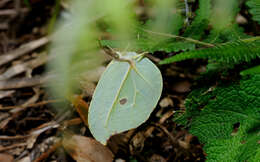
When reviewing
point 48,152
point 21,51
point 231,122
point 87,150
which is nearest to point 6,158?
point 48,152

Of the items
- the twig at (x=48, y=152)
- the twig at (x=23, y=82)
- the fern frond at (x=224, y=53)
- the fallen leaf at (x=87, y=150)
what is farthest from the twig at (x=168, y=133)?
the twig at (x=23, y=82)

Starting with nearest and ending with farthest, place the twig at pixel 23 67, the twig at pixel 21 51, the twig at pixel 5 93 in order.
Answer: the twig at pixel 5 93 → the twig at pixel 23 67 → the twig at pixel 21 51

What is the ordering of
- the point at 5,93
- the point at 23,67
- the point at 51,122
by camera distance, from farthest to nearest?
the point at 23,67
the point at 5,93
the point at 51,122

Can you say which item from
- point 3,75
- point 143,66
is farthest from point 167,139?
point 3,75

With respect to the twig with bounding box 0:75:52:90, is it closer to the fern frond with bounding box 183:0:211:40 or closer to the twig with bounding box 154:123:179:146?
the twig with bounding box 154:123:179:146

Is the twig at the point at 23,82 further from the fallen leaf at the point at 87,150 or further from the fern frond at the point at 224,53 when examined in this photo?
the fern frond at the point at 224,53

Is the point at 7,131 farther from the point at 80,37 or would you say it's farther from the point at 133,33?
the point at 133,33

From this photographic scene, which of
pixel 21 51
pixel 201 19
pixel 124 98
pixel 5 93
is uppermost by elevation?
pixel 201 19

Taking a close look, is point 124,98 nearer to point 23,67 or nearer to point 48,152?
point 48,152
